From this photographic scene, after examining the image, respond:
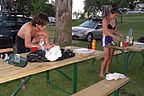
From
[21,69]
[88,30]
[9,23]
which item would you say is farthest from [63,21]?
[88,30]

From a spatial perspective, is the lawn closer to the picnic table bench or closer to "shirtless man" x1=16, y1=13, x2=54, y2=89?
"shirtless man" x1=16, y1=13, x2=54, y2=89

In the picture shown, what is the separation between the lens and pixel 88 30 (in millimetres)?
10750

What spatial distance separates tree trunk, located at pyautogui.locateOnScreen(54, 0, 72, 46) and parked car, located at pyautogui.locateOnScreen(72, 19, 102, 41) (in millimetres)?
4777

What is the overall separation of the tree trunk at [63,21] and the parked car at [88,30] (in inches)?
188

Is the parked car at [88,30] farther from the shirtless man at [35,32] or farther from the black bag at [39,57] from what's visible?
the black bag at [39,57]

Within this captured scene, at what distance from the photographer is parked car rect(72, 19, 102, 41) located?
35.0ft

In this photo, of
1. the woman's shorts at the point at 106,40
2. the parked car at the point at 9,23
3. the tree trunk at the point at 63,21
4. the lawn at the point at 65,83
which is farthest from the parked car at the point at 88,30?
the woman's shorts at the point at 106,40

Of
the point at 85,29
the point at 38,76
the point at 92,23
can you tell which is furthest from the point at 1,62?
the point at 92,23

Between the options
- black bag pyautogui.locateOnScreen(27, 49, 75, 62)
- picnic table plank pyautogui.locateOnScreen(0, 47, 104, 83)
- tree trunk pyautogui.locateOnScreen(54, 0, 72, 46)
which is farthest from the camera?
tree trunk pyautogui.locateOnScreen(54, 0, 72, 46)

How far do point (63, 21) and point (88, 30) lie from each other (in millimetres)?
5162

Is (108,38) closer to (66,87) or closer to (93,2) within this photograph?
(66,87)

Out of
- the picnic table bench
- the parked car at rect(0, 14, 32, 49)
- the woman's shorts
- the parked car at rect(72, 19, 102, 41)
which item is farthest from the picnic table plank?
the parked car at rect(72, 19, 102, 41)

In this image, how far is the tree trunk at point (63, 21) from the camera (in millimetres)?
5750

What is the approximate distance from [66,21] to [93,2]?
26.8 m
